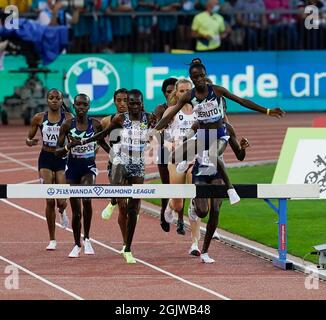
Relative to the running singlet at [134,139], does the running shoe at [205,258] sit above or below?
below

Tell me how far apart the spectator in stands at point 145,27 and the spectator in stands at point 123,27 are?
15cm

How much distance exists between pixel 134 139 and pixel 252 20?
1809 centimetres

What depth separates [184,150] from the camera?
16797 millimetres

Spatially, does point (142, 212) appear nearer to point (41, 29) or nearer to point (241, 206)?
point (241, 206)

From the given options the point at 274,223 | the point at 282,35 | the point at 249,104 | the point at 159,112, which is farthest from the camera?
the point at 282,35

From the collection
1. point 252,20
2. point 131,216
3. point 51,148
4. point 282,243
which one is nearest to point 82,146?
point 51,148

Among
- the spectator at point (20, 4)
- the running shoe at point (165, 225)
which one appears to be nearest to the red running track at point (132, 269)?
the running shoe at point (165, 225)

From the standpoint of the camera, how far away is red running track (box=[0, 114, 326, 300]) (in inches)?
536

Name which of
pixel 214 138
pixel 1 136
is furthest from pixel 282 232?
pixel 1 136

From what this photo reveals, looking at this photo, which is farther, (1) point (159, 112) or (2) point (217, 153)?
(1) point (159, 112)

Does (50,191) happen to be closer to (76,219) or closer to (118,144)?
(76,219)

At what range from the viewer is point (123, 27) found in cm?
3253

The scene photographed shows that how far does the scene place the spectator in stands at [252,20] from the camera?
33.5 meters

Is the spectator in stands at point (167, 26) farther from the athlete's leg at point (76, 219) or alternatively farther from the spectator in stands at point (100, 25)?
the athlete's leg at point (76, 219)
